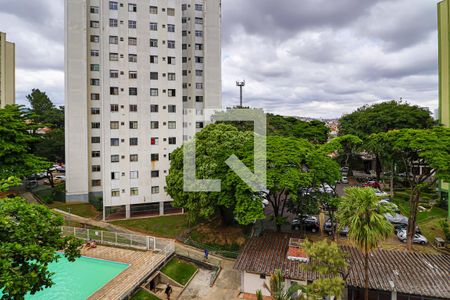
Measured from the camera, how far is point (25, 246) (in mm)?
8781

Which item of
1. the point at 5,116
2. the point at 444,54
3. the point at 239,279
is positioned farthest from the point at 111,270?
the point at 444,54

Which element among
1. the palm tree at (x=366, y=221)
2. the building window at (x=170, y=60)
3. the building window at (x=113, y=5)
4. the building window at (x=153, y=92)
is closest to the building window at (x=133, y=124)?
the building window at (x=153, y=92)

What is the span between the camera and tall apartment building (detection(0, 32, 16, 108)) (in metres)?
55.5

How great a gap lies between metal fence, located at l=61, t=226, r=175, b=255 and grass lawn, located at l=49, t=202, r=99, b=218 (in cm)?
789

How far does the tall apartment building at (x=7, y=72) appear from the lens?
55519mm

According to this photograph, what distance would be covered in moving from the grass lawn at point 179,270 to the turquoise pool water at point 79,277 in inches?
125

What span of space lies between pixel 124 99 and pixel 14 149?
11608mm

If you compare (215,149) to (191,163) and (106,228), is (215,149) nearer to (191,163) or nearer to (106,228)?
(191,163)

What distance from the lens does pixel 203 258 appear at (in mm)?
21359

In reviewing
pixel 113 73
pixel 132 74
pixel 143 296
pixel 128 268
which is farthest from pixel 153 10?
pixel 143 296

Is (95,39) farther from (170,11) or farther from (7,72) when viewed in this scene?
(7,72)

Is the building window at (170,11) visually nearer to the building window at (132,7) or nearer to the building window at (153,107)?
the building window at (132,7)

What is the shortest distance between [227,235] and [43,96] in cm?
4828

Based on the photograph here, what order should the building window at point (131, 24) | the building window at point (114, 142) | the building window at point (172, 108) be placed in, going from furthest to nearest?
the building window at point (172, 108), the building window at point (131, 24), the building window at point (114, 142)
